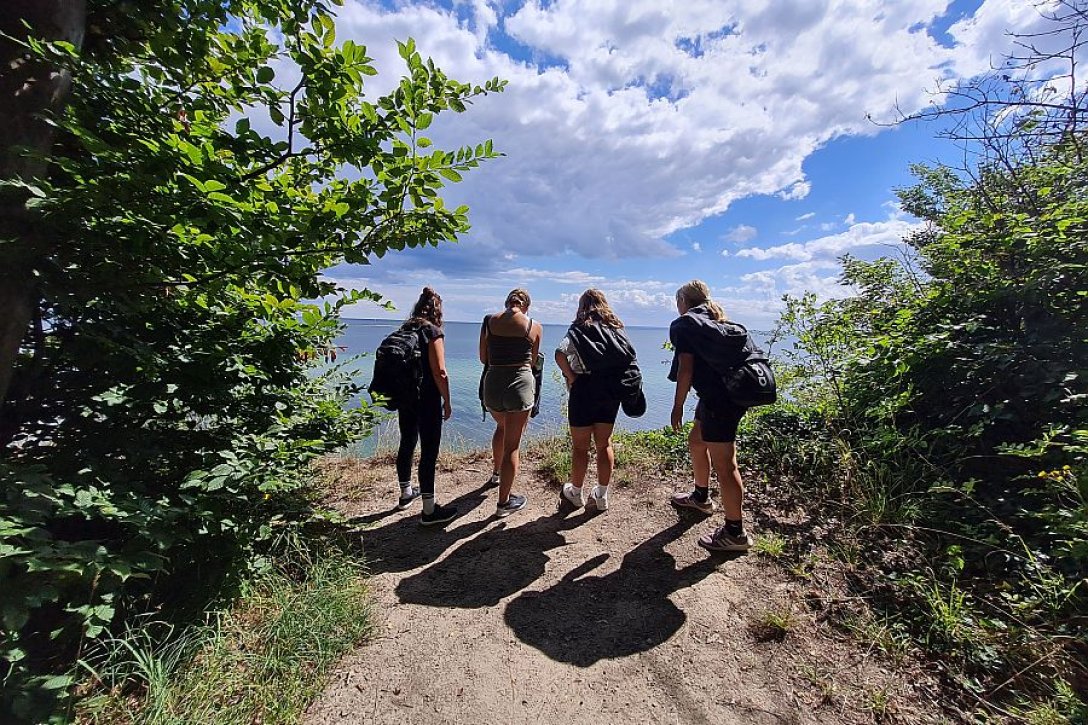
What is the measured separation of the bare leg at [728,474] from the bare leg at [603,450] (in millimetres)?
1003

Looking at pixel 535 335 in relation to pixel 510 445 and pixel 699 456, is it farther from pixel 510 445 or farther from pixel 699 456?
pixel 699 456

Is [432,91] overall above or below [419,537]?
above

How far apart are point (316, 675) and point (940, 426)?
17.6 ft

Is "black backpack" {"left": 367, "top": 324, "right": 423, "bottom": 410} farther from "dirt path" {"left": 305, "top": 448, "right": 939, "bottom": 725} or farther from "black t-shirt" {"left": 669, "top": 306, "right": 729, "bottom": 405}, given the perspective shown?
"black t-shirt" {"left": 669, "top": 306, "right": 729, "bottom": 405}

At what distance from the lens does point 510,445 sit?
430 centimetres

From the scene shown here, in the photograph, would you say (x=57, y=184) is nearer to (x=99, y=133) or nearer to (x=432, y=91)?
(x=99, y=133)

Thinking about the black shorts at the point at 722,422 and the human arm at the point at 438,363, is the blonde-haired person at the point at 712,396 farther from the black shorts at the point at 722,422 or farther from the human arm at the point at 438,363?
the human arm at the point at 438,363

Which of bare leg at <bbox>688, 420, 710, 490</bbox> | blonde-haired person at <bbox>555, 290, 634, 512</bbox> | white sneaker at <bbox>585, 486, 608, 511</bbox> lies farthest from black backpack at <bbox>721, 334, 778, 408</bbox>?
white sneaker at <bbox>585, 486, 608, 511</bbox>

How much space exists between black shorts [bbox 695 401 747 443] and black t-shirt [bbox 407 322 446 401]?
8.55 feet

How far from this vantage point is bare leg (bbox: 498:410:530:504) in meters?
4.25

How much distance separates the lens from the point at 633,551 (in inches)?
150

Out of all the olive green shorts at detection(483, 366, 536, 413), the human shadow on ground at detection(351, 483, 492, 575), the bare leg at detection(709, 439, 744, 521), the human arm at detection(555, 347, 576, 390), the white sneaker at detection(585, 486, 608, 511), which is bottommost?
the human shadow on ground at detection(351, 483, 492, 575)

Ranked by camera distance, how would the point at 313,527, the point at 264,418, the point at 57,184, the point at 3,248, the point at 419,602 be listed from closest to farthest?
the point at 3,248, the point at 57,184, the point at 264,418, the point at 419,602, the point at 313,527

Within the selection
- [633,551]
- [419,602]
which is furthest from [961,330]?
[419,602]
